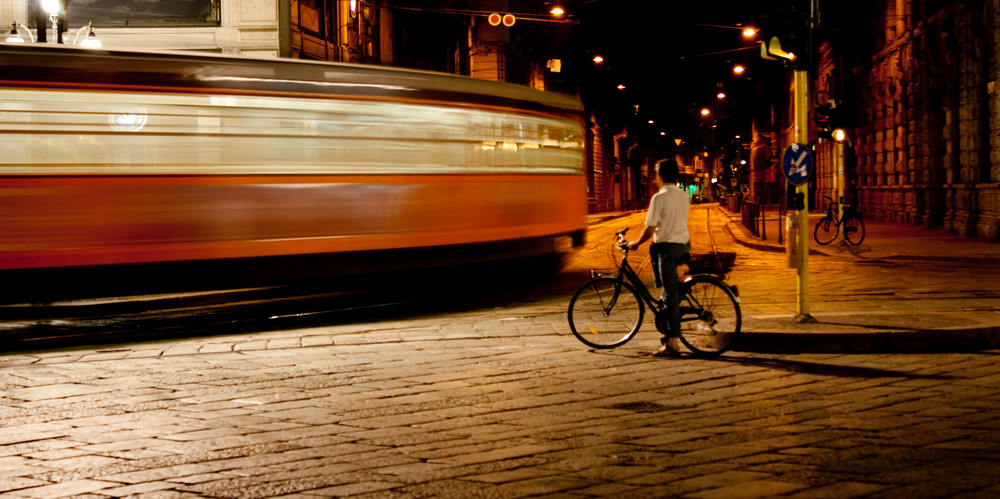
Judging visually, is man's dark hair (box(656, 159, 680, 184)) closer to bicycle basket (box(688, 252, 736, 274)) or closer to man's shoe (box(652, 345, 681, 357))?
man's shoe (box(652, 345, 681, 357))

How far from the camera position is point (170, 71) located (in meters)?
10.5

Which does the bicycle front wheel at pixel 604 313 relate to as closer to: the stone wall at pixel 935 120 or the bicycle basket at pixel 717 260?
the bicycle basket at pixel 717 260

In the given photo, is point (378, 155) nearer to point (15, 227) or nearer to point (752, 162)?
point (15, 227)

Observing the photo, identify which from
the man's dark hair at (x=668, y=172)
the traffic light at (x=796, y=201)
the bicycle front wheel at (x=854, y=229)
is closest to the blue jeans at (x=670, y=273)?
the man's dark hair at (x=668, y=172)

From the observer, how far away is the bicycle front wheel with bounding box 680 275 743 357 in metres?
8.13

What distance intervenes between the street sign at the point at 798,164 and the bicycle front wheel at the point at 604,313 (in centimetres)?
221

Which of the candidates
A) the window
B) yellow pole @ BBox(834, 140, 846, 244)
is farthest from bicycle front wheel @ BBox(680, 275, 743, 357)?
the window

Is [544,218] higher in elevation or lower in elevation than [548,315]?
higher

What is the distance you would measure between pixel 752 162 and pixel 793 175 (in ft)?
288

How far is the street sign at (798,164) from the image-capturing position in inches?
364

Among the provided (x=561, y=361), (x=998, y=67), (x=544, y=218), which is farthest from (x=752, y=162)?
(x=561, y=361)

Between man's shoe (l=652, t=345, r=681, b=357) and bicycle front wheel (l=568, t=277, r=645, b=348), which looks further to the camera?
bicycle front wheel (l=568, t=277, r=645, b=348)

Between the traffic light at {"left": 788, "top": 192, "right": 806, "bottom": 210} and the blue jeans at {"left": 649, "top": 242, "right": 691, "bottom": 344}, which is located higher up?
the traffic light at {"left": 788, "top": 192, "right": 806, "bottom": 210}

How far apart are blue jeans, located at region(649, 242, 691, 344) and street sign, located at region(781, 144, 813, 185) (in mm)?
1943
